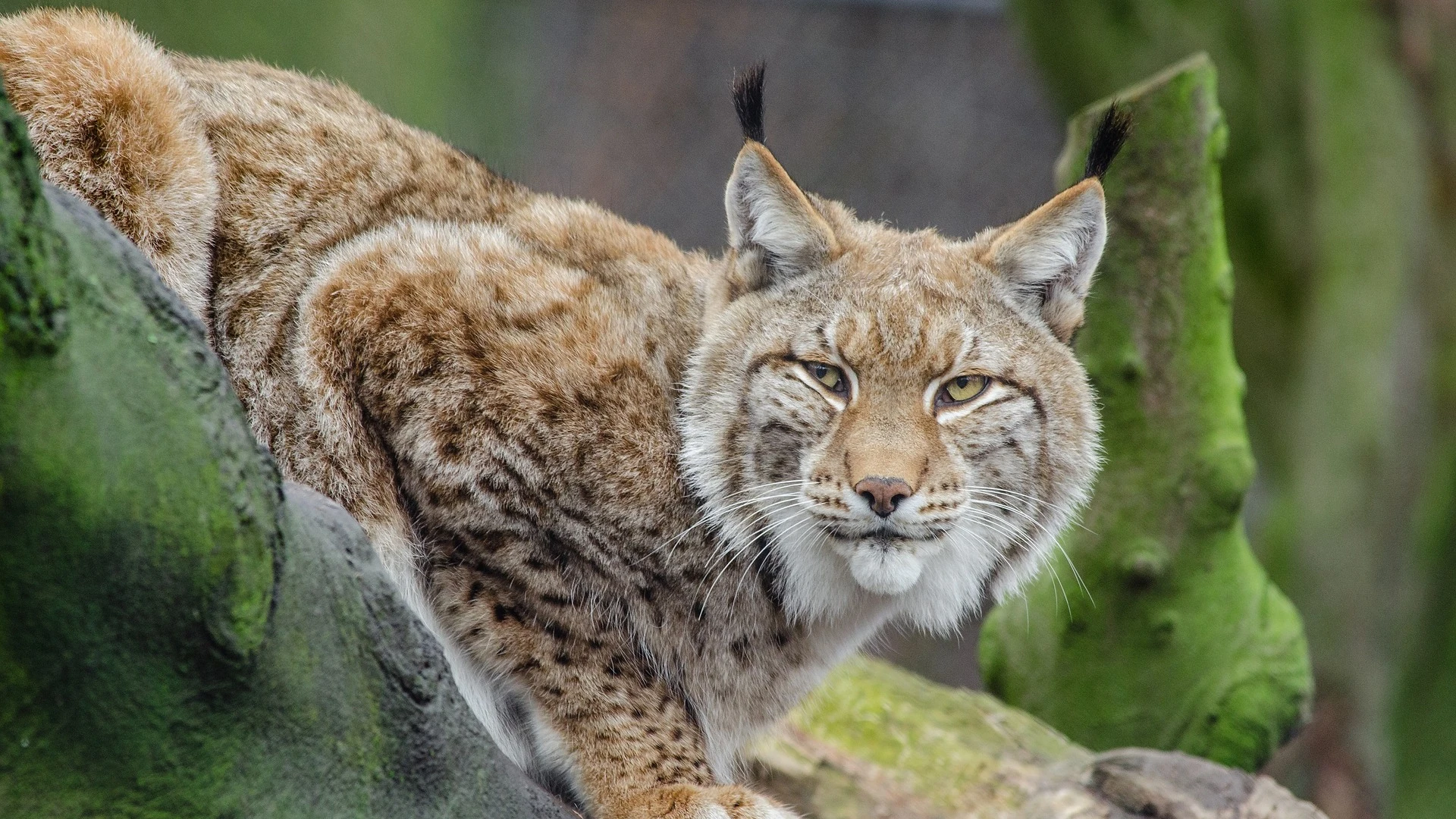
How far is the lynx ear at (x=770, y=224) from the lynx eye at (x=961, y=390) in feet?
1.63

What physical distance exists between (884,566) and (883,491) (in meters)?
0.26

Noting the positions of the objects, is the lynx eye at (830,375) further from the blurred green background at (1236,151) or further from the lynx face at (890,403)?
the blurred green background at (1236,151)

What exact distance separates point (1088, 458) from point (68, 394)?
8.97ft

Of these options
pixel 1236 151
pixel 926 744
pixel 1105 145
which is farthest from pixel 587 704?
pixel 1236 151

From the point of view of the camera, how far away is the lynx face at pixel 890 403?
11.3ft

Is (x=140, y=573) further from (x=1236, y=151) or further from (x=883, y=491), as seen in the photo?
(x=1236, y=151)

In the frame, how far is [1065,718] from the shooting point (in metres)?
5.36

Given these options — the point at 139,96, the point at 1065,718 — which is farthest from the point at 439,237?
the point at 1065,718

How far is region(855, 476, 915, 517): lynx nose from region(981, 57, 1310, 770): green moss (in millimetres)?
1913

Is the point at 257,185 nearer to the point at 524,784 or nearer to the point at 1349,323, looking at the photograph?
the point at 524,784

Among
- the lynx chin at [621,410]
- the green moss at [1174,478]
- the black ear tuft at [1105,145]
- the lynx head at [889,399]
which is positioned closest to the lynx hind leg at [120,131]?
the lynx chin at [621,410]

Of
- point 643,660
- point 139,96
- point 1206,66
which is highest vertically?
point 1206,66

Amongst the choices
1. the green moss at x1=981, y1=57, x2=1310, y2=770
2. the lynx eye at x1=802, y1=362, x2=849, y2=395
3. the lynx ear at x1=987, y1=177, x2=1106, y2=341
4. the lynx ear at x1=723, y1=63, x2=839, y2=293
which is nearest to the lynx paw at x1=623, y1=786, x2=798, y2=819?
the lynx eye at x1=802, y1=362, x2=849, y2=395

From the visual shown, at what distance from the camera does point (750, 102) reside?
12.0 feet
